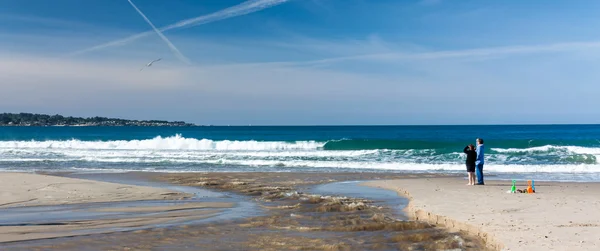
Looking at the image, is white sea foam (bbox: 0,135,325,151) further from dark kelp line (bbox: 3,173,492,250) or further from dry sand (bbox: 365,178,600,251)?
dark kelp line (bbox: 3,173,492,250)

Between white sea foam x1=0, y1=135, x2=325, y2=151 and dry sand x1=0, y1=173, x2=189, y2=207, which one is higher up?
white sea foam x1=0, y1=135, x2=325, y2=151

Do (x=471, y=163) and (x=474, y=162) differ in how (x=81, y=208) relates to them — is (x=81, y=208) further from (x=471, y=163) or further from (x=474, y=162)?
(x=474, y=162)

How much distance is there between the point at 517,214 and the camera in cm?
948

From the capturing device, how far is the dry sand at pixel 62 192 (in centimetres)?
1200

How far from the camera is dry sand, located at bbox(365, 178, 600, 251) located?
7241 mm

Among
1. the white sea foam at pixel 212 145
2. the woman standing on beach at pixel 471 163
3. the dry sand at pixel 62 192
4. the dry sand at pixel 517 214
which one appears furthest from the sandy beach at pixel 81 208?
the white sea foam at pixel 212 145

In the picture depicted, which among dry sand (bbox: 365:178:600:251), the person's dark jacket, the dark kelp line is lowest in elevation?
the dark kelp line

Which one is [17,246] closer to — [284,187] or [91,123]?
[284,187]

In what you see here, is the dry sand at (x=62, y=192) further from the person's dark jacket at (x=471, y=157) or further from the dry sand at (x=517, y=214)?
the person's dark jacket at (x=471, y=157)

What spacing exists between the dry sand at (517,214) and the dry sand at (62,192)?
20.6 feet

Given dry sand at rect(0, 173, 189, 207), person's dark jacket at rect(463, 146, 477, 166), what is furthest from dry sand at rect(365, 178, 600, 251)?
dry sand at rect(0, 173, 189, 207)

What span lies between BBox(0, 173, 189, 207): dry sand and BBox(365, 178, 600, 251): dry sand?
629cm

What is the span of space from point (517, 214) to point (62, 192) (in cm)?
1026

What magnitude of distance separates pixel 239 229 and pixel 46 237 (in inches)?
110
